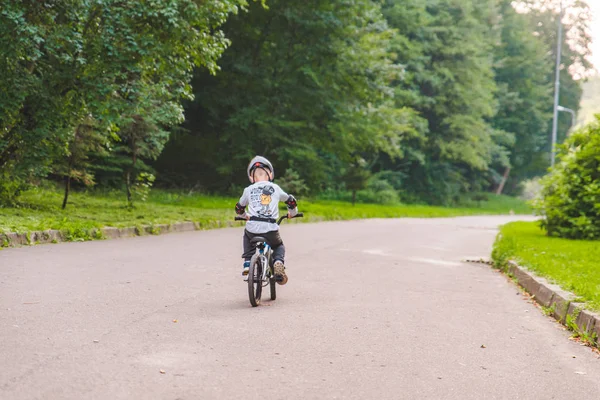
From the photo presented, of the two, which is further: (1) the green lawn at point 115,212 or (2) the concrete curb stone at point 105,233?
(1) the green lawn at point 115,212

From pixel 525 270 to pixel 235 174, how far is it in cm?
2242

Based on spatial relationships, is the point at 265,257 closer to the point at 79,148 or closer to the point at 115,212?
the point at 115,212

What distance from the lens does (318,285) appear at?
9.70 meters

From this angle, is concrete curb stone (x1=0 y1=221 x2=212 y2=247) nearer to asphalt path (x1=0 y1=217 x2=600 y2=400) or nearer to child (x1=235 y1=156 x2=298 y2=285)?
asphalt path (x1=0 y1=217 x2=600 y2=400)

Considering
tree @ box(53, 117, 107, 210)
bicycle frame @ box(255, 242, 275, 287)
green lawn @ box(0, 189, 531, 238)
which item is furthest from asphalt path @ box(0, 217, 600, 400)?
tree @ box(53, 117, 107, 210)

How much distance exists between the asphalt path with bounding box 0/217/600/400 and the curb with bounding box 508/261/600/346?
169mm

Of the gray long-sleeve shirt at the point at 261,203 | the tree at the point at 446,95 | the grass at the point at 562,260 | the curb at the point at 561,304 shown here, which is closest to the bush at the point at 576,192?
the grass at the point at 562,260

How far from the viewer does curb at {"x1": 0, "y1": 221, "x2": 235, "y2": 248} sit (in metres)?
12.6

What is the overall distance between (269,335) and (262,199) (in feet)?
6.91

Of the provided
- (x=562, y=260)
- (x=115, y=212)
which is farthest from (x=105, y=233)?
(x=562, y=260)

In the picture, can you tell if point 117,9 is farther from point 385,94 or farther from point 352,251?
point 385,94

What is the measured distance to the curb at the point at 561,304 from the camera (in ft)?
22.7

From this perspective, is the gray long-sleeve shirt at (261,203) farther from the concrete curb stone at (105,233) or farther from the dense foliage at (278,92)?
the dense foliage at (278,92)

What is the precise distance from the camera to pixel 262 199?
8141 millimetres
